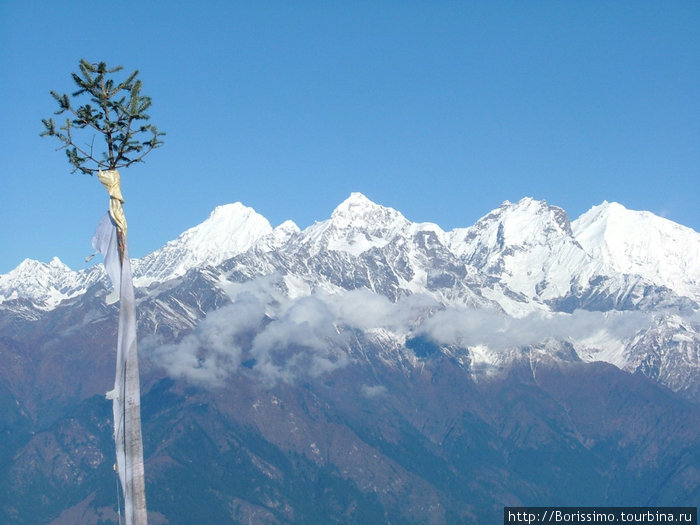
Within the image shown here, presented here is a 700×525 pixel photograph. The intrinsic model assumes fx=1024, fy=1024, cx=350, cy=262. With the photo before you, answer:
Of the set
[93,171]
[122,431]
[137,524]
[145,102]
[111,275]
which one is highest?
[145,102]

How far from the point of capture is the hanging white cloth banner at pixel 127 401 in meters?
30.0

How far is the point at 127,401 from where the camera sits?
30125mm

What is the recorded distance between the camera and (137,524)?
30.0 metres

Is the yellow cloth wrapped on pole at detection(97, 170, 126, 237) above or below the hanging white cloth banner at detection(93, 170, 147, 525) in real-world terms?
above

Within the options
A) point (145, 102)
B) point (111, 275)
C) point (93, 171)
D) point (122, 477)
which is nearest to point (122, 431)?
point (122, 477)

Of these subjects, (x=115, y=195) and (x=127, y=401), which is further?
(x=115, y=195)

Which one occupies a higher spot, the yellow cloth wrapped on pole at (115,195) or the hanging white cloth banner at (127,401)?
the yellow cloth wrapped on pole at (115,195)

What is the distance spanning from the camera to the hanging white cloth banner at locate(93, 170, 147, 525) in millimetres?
30000

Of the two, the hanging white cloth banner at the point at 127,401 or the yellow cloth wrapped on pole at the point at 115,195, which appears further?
the yellow cloth wrapped on pole at the point at 115,195

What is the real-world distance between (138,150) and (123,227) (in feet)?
8.69

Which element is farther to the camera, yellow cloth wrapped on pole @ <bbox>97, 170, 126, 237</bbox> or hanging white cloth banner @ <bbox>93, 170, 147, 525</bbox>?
yellow cloth wrapped on pole @ <bbox>97, 170, 126, 237</bbox>

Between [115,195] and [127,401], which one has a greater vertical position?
[115,195]

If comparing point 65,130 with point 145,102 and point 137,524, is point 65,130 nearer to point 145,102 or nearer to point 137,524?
point 145,102

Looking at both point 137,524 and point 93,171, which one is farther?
point 93,171
